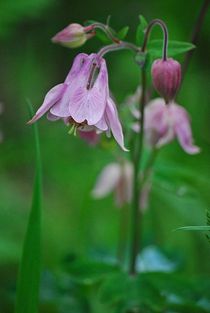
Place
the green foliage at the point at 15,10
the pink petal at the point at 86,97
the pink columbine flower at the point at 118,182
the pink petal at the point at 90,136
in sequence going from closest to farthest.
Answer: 1. the pink petal at the point at 86,97
2. the pink petal at the point at 90,136
3. the pink columbine flower at the point at 118,182
4. the green foliage at the point at 15,10

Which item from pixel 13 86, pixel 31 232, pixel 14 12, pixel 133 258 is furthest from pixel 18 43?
pixel 31 232

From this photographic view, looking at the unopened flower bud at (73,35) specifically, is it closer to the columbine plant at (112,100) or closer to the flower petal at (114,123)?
the columbine plant at (112,100)

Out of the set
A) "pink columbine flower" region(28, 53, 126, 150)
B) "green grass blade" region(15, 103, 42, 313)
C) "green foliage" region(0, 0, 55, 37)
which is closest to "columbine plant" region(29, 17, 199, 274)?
"pink columbine flower" region(28, 53, 126, 150)

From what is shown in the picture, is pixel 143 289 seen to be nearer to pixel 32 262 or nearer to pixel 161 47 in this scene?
pixel 32 262

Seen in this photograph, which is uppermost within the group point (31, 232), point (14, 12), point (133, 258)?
point (14, 12)

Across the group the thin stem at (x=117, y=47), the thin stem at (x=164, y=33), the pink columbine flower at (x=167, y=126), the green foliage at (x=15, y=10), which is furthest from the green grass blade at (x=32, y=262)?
the green foliage at (x=15, y=10)

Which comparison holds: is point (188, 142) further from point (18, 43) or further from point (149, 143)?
point (18, 43)
